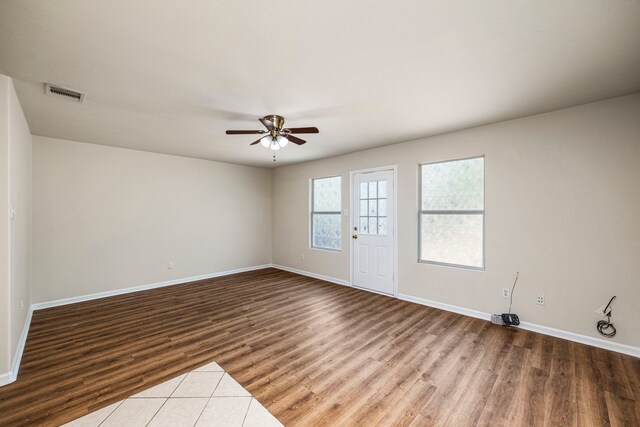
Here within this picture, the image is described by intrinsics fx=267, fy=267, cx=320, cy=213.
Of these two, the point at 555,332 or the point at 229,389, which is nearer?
the point at 229,389

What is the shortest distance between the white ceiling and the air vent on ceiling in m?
0.07

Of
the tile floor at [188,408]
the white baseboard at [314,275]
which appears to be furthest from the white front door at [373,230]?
the tile floor at [188,408]

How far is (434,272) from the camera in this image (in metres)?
3.95

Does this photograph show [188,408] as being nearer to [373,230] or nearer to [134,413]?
[134,413]

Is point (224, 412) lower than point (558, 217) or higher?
lower

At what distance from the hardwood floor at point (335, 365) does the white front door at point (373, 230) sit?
0.78m

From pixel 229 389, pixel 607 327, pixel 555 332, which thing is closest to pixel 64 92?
pixel 229 389

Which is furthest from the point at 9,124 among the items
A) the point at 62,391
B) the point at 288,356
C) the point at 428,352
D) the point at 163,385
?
the point at 428,352

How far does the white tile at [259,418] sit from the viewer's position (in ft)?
5.72

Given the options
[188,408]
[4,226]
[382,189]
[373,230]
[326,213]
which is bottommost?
[188,408]

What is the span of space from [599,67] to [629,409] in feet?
8.35

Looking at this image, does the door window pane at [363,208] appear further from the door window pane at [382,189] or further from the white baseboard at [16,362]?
the white baseboard at [16,362]

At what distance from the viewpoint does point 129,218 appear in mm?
4703

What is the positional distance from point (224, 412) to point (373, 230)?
11.4 feet
